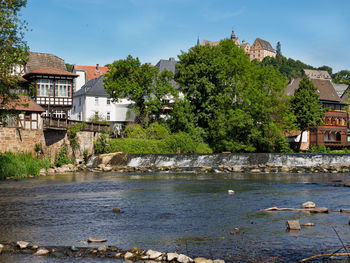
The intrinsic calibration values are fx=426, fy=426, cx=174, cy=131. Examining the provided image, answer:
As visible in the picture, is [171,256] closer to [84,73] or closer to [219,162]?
[219,162]

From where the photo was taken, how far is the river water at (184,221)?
35.7ft

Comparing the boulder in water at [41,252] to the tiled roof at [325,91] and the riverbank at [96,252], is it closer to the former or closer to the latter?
the riverbank at [96,252]

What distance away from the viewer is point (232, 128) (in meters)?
57.8

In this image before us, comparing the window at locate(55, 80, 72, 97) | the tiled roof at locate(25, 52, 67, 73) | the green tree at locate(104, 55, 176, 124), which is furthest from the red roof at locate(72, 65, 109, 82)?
the green tree at locate(104, 55, 176, 124)

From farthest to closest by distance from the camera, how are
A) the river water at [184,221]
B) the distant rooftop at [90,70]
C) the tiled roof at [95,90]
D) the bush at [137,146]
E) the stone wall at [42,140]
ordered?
the distant rooftop at [90,70] < the tiled roof at [95,90] < the bush at [137,146] < the stone wall at [42,140] < the river water at [184,221]

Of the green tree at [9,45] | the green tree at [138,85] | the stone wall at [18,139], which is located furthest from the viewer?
the green tree at [138,85]

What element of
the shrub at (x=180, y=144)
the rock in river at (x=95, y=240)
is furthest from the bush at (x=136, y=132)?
the rock in river at (x=95, y=240)

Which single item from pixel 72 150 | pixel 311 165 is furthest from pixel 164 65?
pixel 311 165

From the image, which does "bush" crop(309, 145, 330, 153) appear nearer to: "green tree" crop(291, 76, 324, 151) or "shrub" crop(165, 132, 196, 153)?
"green tree" crop(291, 76, 324, 151)

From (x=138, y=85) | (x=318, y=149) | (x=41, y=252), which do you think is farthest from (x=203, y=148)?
(x=41, y=252)

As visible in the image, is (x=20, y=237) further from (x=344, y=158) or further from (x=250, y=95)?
(x=250, y=95)

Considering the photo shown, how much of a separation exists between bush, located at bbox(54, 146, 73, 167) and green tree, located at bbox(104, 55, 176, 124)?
13.6 m

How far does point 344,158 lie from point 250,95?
17.8 m

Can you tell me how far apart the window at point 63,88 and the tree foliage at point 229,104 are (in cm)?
1503
